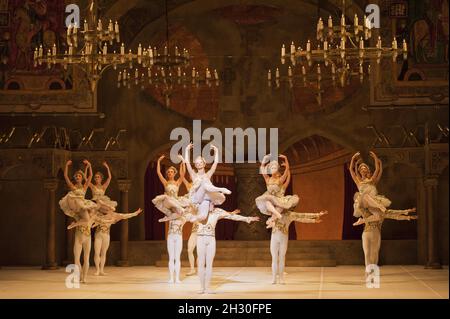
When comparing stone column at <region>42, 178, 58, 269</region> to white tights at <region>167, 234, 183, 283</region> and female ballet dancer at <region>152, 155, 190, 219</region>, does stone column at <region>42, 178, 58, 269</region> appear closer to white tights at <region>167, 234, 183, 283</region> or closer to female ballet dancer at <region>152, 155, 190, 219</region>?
female ballet dancer at <region>152, 155, 190, 219</region>

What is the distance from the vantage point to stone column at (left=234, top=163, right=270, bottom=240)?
883 inches

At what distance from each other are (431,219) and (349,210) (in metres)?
4.55

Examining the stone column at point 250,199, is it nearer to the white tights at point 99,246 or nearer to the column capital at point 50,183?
the column capital at point 50,183

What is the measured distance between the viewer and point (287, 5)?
22672 millimetres

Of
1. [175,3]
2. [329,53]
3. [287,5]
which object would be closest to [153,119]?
[175,3]

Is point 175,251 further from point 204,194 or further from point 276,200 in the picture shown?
point 204,194

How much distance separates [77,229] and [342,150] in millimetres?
10090

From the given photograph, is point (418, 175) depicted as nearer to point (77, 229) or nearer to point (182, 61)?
point (182, 61)

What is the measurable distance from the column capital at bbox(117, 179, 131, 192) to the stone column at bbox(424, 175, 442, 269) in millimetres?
6508

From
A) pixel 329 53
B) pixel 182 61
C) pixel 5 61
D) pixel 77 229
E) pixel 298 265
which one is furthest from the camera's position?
pixel 5 61

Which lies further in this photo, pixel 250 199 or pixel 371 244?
pixel 250 199

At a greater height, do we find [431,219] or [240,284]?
[431,219]

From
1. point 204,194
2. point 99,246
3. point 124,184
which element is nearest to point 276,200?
point 204,194

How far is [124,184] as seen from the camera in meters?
20.9
